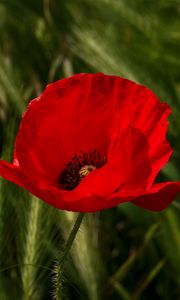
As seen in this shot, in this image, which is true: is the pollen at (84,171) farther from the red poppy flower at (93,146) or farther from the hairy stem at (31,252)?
the hairy stem at (31,252)

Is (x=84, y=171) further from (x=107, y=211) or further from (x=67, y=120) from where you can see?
(x=107, y=211)

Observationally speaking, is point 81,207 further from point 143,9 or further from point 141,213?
point 143,9

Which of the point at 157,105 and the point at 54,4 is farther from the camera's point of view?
the point at 54,4

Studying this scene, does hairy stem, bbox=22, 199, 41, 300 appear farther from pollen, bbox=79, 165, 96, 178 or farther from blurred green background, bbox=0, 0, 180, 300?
pollen, bbox=79, 165, 96, 178

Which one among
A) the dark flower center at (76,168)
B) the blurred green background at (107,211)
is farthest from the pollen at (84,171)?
the blurred green background at (107,211)

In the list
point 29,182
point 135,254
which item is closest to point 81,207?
point 29,182
